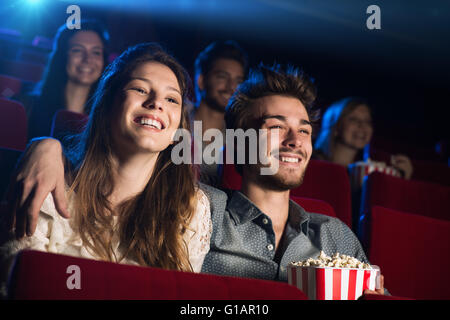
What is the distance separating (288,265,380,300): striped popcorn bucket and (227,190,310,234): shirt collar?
174 millimetres

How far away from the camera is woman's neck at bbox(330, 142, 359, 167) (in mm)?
1018

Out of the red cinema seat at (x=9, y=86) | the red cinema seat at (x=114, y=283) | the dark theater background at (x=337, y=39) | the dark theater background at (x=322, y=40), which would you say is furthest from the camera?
the dark theater background at (x=337, y=39)

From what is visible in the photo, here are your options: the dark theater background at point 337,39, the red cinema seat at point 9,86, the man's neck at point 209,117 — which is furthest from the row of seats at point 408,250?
the dark theater background at point 337,39

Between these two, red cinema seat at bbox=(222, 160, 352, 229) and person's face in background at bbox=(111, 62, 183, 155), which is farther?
red cinema seat at bbox=(222, 160, 352, 229)

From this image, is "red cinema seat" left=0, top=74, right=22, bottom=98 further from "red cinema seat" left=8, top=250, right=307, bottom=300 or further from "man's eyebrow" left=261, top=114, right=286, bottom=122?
"red cinema seat" left=8, top=250, right=307, bottom=300

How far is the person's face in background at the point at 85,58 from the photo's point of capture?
871mm

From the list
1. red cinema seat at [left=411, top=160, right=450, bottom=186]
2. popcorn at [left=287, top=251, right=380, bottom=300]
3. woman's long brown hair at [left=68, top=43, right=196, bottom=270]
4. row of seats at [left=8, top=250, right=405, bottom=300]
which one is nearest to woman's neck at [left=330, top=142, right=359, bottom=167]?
red cinema seat at [left=411, top=160, right=450, bottom=186]

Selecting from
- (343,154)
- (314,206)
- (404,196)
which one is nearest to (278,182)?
(314,206)

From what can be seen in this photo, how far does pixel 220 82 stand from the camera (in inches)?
36.7

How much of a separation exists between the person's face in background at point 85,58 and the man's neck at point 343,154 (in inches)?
19.2

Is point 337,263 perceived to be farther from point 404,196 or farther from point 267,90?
point 404,196

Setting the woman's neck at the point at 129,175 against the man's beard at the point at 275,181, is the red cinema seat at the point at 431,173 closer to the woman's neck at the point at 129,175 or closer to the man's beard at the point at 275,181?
the man's beard at the point at 275,181
